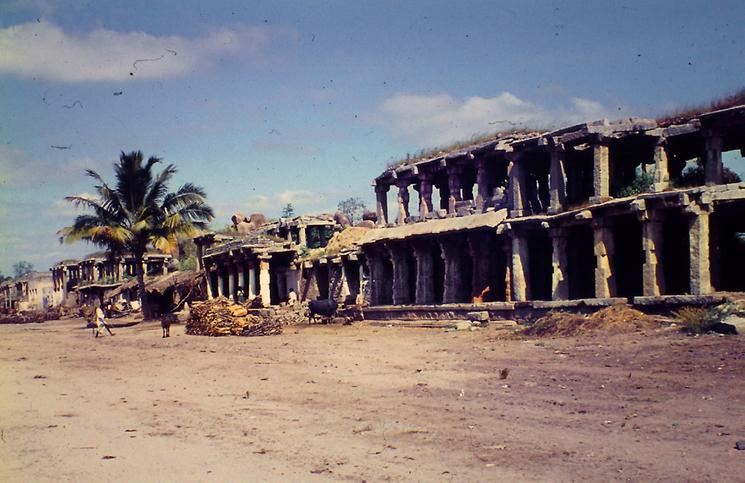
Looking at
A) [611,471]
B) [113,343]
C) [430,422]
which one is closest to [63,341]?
[113,343]

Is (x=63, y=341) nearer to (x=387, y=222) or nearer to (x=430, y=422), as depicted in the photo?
(x=387, y=222)

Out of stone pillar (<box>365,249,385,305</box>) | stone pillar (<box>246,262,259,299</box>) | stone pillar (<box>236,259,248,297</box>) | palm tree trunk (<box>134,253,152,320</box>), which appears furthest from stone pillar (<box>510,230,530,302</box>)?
palm tree trunk (<box>134,253,152,320</box>)

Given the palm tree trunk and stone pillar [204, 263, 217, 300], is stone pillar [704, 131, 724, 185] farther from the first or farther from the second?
stone pillar [204, 263, 217, 300]

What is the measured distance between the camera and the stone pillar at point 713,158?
19.4m

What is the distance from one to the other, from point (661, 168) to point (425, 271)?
38.5 feet

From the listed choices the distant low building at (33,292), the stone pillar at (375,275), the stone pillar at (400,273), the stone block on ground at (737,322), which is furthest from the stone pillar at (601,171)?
the distant low building at (33,292)

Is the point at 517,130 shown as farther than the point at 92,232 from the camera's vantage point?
No

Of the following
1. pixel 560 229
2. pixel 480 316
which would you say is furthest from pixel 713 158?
pixel 480 316

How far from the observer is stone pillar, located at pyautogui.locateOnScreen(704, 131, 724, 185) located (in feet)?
63.6

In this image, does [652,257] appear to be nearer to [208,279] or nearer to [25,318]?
[208,279]

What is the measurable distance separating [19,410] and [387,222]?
28516 millimetres

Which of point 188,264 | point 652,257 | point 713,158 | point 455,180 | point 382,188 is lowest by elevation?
point 652,257

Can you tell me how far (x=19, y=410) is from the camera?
1061 cm

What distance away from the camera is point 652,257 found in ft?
64.2
